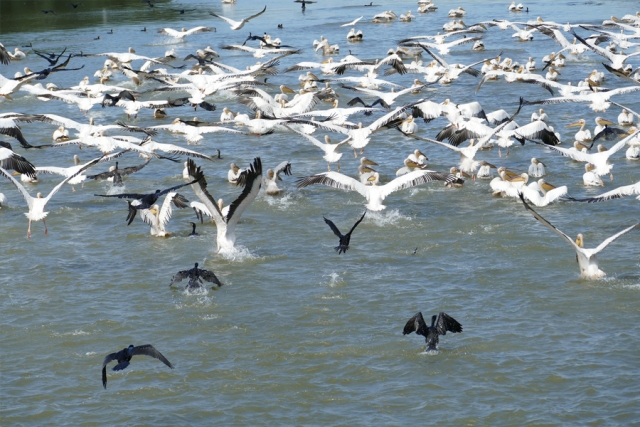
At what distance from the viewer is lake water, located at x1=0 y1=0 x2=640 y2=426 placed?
9.53 metres

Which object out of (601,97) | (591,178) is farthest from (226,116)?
(591,178)

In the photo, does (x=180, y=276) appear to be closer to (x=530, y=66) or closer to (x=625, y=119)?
(x=625, y=119)

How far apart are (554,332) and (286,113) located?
37.4ft

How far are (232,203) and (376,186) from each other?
10.7ft

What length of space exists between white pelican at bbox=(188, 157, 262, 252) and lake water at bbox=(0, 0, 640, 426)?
31cm

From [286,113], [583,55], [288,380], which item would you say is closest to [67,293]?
[288,380]

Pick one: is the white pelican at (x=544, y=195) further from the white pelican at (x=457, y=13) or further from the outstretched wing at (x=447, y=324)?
the white pelican at (x=457, y=13)

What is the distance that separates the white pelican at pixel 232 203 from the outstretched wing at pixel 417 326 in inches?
92.8

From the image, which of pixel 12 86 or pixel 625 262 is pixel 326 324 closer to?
pixel 625 262

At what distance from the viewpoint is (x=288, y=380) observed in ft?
32.8

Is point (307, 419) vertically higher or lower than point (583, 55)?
higher

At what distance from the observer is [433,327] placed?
33.1 ft

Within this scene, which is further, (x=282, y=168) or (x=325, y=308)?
(x=282, y=168)

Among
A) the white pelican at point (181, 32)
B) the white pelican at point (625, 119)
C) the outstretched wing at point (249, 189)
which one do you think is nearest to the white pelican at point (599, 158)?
the white pelican at point (625, 119)
